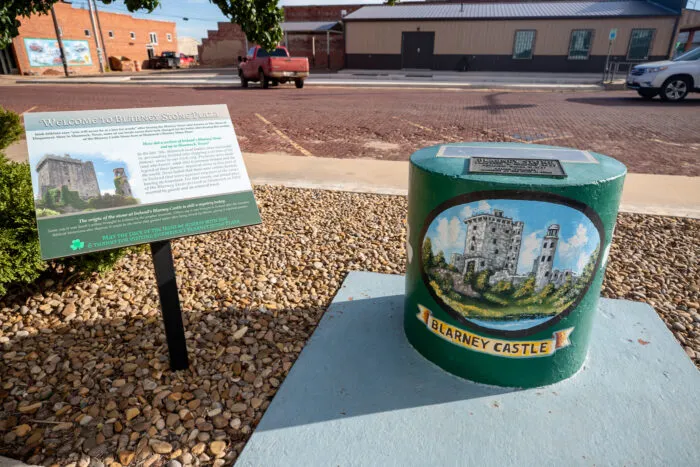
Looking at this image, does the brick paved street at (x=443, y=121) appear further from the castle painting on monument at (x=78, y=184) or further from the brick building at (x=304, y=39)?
the brick building at (x=304, y=39)

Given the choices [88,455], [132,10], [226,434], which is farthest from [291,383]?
[132,10]

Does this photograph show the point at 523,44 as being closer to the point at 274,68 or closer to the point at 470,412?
the point at 274,68

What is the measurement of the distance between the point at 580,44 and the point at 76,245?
110 ft

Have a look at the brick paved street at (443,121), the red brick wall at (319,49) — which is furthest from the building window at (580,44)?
the red brick wall at (319,49)

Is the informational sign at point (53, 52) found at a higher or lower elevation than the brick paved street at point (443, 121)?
higher

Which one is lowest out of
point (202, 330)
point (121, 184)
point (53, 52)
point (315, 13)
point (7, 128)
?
point (202, 330)

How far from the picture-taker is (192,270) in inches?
156

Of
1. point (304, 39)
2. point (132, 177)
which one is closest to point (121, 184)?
point (132, 177)

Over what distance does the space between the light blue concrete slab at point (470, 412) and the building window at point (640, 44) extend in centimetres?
3200

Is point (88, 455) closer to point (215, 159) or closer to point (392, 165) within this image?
point (215, 159)

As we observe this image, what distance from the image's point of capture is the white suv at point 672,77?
47.1ft

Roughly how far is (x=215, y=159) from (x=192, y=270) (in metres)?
1.72

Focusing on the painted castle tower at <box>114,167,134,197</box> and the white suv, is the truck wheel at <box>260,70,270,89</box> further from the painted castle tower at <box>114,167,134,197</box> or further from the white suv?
the painted castle tower at <box>114,167,134,197</box>

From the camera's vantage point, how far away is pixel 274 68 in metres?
20.1
